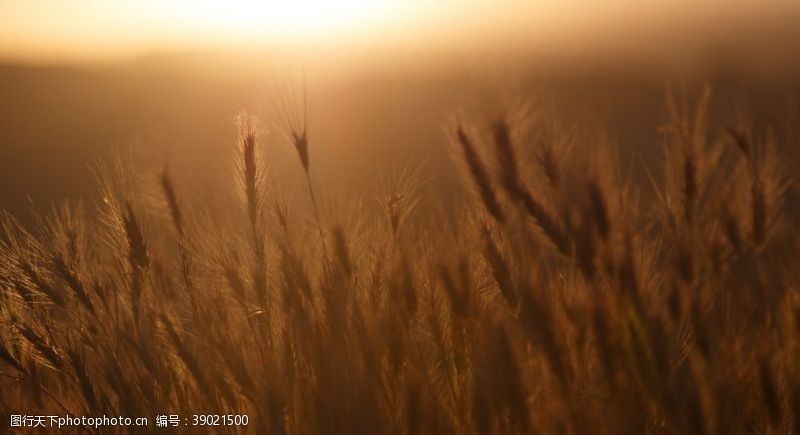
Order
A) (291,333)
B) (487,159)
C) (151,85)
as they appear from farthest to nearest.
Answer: (151,85) < (291,333) < (487,159)

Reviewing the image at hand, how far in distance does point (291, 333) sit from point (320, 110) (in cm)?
1118

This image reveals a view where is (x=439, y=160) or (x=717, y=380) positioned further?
(x=439, y=160)

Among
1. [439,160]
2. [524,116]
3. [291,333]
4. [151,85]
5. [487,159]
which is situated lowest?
[291,333]

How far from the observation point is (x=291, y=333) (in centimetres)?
199

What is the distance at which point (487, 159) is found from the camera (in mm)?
1859

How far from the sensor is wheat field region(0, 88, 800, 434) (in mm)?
1622

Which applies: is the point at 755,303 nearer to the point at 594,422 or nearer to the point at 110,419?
the point at 594,422

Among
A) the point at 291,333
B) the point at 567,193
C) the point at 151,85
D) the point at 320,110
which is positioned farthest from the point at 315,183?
the point at 151,85

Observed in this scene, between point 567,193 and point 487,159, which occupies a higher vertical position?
point 487,159

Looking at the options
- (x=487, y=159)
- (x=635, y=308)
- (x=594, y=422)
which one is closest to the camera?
(x=635, y=308)

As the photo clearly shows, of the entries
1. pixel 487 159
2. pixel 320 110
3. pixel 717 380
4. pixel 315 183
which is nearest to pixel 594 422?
pixel 717 380

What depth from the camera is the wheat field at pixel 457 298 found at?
162cm

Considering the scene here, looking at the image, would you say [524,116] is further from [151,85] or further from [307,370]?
[151,85]

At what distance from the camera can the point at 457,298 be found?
72.0 inches
